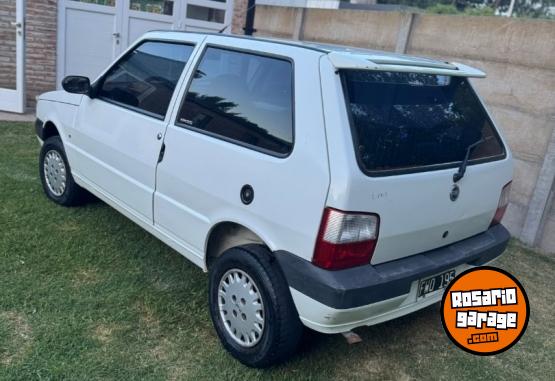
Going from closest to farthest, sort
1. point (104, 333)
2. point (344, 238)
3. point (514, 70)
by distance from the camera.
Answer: point (344, 238) → point (104, 333) → point (514, 70)

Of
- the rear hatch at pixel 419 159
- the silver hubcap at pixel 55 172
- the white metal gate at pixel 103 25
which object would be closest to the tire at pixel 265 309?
the rear hatch at pixel 419 159

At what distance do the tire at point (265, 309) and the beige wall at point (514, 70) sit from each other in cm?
342

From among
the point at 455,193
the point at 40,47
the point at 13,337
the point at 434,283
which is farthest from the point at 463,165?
the point at 40,47

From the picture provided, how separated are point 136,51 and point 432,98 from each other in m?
2.20

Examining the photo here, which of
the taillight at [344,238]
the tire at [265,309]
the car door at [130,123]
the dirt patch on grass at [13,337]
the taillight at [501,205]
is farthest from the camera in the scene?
the car door at [130,123]

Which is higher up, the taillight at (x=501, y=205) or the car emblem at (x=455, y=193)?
the car emblem at (x=455, y=193)

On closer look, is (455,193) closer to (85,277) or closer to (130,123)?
(130,123)

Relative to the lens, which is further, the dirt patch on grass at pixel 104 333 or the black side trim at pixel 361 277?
the dirt patch on grass at pixel 104 333

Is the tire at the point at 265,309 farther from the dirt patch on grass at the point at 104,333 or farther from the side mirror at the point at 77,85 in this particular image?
the side mirror at the point at 77,85

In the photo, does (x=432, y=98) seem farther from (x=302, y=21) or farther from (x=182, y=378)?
(x=302, y=21)

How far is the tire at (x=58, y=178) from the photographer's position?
445 cm

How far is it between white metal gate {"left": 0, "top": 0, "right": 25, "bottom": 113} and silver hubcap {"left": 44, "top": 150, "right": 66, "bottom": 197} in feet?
12.5

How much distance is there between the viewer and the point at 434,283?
9.23 feet

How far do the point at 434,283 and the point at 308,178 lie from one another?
993mm
